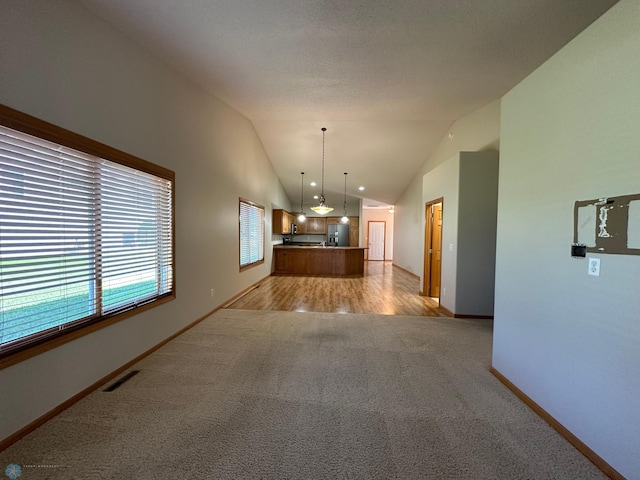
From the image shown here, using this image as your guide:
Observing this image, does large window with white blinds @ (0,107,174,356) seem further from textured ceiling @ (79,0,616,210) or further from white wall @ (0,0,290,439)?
textured ceiling @ (79,0,616,210)

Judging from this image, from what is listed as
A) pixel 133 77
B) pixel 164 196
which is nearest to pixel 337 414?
pixel 164 196

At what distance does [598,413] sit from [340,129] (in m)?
5.78

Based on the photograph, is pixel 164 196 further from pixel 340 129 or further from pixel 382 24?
pixel 340 129

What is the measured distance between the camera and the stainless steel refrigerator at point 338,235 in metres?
11.8

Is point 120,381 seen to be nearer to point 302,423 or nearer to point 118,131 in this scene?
point 302,423

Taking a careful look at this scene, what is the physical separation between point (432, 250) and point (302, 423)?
475cm

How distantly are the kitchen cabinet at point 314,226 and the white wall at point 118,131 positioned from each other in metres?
6.98

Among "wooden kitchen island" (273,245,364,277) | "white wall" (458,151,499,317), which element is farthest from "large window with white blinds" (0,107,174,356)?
"wooden kitchen island" (273,245,364,277)

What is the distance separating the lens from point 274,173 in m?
8.70

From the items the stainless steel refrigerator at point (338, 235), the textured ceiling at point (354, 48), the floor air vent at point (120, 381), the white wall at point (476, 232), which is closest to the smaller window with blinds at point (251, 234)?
→ the textured ceiling at point (354, 48)

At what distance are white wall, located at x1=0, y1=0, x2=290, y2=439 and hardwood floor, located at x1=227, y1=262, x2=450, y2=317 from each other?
103 centimetres

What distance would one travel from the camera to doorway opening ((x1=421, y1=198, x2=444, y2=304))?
5.68 m

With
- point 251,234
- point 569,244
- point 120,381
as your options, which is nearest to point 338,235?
point 251,234

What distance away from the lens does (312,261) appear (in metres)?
8.83
